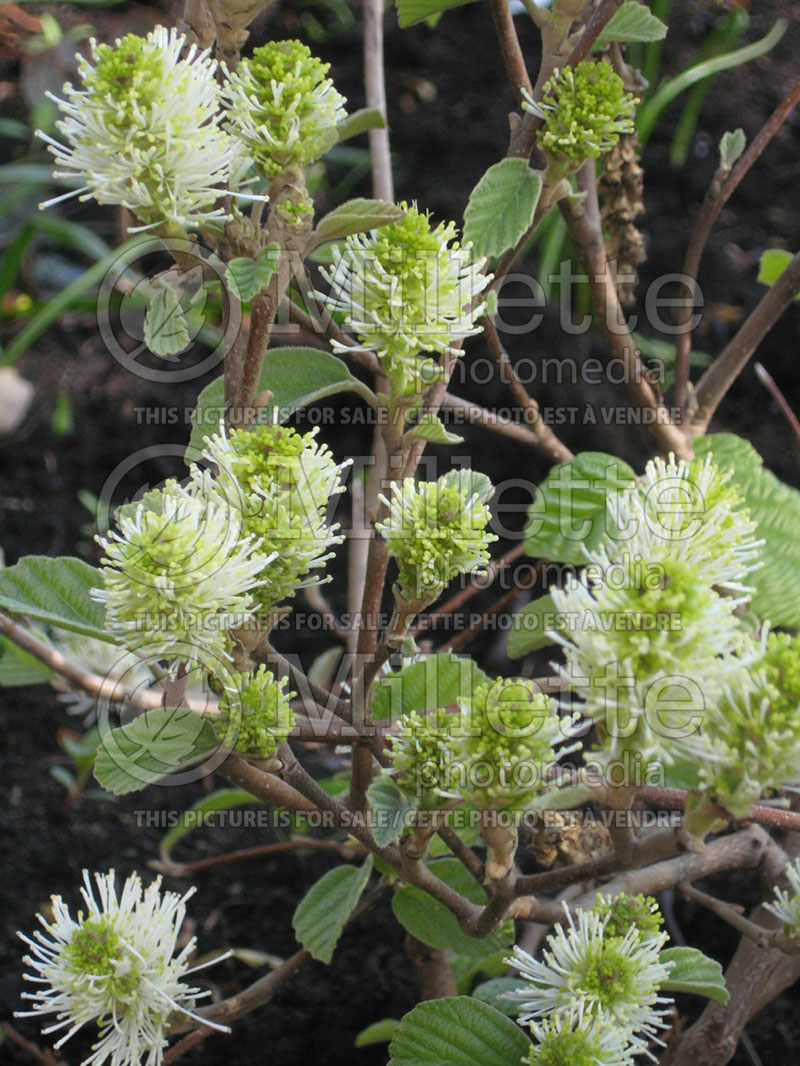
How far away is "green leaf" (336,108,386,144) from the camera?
725 millimetres

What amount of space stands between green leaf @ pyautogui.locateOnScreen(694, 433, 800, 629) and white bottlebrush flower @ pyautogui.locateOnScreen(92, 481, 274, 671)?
55 centimetres

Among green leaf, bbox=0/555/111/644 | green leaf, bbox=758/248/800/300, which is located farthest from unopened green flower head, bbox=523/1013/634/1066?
green leaf, bbox=758/248/800/300

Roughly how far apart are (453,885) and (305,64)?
0.64 meters

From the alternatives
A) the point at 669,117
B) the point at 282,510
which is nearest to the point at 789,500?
the point at 282,510

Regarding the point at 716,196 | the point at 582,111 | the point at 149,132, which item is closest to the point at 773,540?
the point at 716,196

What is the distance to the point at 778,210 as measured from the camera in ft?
6.76

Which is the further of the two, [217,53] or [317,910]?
[317,910]

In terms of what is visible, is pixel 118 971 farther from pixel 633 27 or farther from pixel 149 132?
pixel 633 27

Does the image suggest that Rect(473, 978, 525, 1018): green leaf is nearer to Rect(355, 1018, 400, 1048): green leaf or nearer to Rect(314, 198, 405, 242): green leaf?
Rect(355, 1018, 400, 1048): green leaf

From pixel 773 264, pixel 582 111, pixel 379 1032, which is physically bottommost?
pixel 379 1032

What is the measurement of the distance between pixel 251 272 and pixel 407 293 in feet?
0.29

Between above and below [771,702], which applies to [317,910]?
below

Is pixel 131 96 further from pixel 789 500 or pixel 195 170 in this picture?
pixel 789 500

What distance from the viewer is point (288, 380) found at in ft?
2.47
